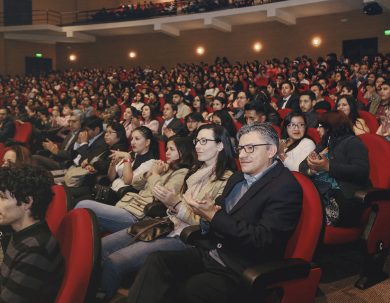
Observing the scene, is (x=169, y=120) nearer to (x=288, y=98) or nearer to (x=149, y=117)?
(x=149, y=117)

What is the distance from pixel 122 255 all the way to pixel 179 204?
0.38 m

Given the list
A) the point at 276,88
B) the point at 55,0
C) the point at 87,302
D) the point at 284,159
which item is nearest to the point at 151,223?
the point at 87,302

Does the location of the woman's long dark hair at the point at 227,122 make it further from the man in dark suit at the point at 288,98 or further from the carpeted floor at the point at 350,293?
the man in dark suit at the point at 288,98

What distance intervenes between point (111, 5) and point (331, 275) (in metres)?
19.5

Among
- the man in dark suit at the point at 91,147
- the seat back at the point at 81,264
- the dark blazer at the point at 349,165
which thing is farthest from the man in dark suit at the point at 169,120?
the seat back at the point at 81,264

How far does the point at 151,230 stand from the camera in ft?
7.42

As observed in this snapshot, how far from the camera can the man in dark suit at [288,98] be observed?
614 centimetres

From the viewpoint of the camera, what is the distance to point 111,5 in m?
20.0

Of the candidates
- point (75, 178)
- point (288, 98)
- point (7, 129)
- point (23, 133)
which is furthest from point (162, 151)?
point (288, 98)

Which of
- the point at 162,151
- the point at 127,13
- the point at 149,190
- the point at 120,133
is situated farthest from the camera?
the point at 127,13

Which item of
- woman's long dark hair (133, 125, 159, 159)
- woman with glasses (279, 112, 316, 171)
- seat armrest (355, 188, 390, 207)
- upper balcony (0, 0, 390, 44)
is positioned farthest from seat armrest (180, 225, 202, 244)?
upper balcony (0, 0, 390, 44)

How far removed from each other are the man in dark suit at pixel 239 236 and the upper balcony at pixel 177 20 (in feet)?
33.4

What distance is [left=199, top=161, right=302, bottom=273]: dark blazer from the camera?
1.63 meters

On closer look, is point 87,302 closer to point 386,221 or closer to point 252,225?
point 252,225
